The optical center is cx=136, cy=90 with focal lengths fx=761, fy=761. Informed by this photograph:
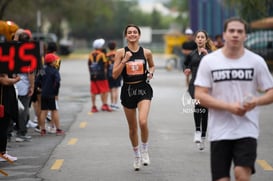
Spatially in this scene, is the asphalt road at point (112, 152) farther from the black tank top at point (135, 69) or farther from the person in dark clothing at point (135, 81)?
the black tank top at point (135, 69)

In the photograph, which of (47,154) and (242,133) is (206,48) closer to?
(47,154)

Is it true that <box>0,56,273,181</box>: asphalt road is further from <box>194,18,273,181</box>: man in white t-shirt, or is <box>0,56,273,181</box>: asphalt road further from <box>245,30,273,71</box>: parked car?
<box>245,30,273,71</box>: parked car

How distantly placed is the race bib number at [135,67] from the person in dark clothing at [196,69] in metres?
2.03

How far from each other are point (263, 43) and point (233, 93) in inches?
1240

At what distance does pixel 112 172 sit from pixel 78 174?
0.46 m

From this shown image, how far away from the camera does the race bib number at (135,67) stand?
1020cm

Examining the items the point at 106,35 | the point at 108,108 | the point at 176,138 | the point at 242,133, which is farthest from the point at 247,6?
the point at 106,35

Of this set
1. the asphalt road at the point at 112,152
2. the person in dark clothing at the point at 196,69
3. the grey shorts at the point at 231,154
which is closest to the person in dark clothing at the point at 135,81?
the asphalt road at the point at 112,152

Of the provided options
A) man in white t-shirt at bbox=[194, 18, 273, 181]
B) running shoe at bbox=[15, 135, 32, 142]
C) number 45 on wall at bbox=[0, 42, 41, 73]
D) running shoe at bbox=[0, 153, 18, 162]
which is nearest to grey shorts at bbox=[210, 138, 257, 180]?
man in white t-shirt at bbox=[194, 18, 273, 181]

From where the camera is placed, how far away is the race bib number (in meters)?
10.2

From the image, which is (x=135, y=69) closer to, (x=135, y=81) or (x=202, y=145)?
(x=135, y=81)

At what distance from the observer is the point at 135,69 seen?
10219 mm

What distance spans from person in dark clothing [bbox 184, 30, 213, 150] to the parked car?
79.5ft

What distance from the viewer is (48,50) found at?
1458 cm
